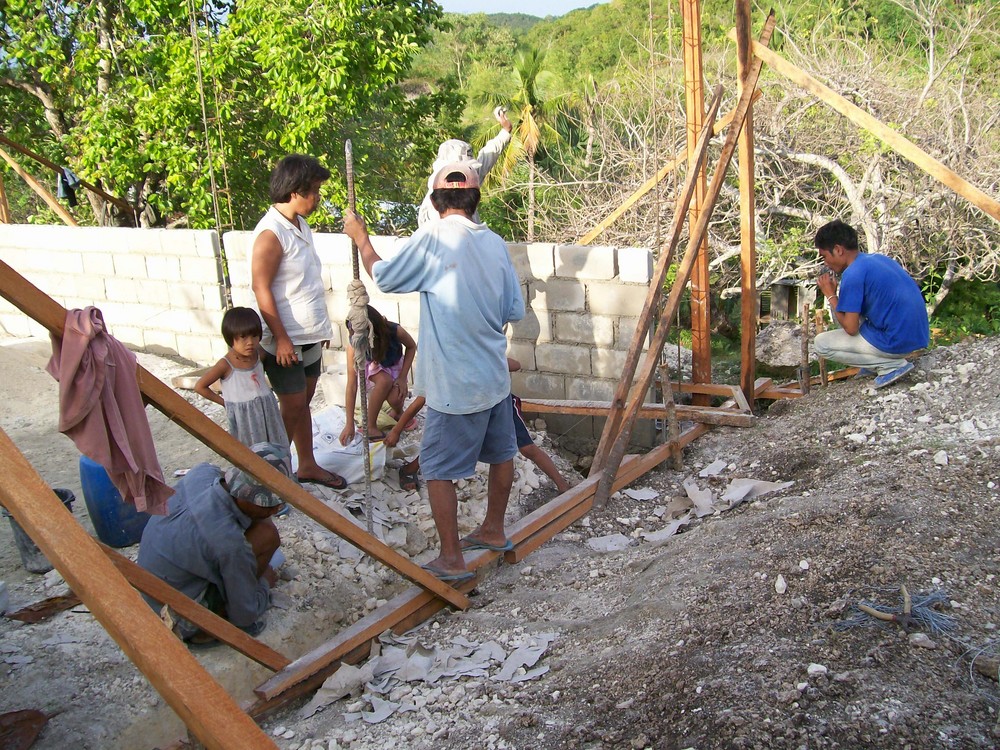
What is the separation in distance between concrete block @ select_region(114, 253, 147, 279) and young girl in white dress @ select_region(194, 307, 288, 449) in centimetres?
379

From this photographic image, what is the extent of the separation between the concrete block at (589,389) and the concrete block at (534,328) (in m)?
0.35

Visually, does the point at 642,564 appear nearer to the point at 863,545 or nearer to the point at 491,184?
the point at 863,545

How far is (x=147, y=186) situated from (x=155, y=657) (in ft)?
34.5

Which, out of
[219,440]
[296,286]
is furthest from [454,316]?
[296,286]

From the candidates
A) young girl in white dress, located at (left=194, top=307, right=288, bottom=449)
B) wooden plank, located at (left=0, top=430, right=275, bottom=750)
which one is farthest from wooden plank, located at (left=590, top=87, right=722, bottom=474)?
wooden plank, located at (left=0, top=430, right=275, bottom=750)

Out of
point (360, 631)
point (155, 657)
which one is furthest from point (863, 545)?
point (155, 657)

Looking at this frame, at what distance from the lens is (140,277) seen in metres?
7.71

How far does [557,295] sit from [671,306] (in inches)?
35.7

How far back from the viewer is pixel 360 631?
3.48m

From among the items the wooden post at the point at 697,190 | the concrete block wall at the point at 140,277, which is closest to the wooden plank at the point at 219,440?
the wooden post at the point at 697,190

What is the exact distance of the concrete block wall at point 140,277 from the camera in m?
7.32

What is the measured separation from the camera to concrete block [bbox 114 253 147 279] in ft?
25.1

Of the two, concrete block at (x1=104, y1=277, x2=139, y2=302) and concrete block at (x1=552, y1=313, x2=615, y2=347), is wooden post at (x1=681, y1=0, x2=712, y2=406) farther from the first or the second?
concrete block at (x1=104, y1=277, x2=139, y2=302)

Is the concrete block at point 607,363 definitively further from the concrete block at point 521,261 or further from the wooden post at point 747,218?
the wooden post at point 747,218
